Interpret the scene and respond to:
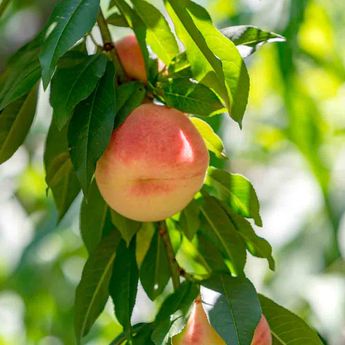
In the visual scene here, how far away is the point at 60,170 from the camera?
1.32 m

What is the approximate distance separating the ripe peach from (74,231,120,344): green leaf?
0.69 ft

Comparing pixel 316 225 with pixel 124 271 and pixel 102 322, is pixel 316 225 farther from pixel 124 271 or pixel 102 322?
pixel 124 271

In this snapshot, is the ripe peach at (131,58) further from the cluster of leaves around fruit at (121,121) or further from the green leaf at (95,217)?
the green leaf at (95,217)

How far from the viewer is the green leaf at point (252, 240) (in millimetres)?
1261

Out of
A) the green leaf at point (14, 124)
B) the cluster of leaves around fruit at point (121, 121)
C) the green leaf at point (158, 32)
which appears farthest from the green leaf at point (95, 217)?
the green leaf at point (158, 32)

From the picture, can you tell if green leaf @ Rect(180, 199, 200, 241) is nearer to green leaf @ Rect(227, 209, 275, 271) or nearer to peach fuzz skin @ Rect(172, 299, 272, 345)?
green leaf @ Rect(227, 209, 275, 271)

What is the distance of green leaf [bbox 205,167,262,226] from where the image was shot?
1243 millimetres

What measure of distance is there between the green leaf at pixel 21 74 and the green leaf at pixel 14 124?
4 centimetres

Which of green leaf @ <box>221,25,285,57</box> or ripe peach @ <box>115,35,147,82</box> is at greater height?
green leaf @ <box>221,25,285,57</box>

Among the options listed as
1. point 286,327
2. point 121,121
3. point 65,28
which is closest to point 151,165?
point 121,121

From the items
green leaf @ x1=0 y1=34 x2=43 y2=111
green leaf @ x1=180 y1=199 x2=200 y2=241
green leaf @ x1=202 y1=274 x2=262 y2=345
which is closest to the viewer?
green leaf @ x1=202 y1=274 x2=262 y2=345

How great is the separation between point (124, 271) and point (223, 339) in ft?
0.84

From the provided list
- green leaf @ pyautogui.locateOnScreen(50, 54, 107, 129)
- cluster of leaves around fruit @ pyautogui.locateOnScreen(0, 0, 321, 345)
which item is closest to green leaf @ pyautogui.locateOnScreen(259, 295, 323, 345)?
cluster of leaves around fruit @ pyautogui.locateOnScreen(0, 0, 321, 345)

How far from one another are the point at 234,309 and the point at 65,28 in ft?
1.16
